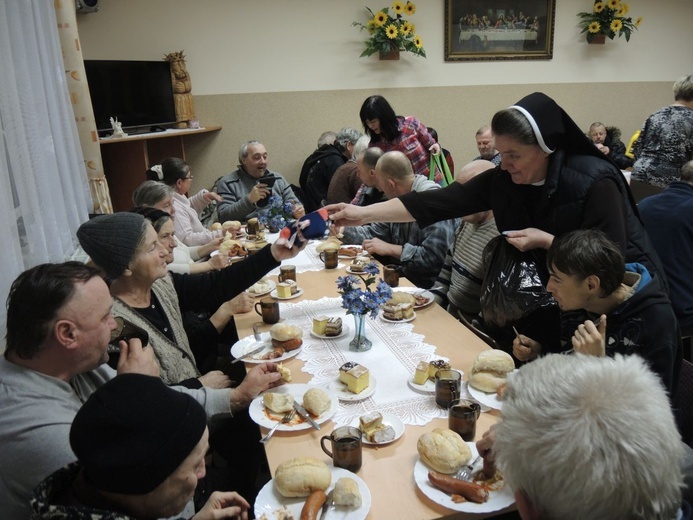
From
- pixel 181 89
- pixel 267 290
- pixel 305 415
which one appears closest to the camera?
pixel 305 415

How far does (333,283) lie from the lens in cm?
286

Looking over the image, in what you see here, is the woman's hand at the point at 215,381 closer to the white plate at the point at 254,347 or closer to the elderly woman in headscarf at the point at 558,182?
the white plate at the point at 254,347

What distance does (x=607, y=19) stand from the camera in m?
6.89

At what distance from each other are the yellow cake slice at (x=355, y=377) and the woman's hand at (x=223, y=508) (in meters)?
0.49

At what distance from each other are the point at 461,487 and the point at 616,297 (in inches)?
34.6

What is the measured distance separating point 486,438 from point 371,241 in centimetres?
204

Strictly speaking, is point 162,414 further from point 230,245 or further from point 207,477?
point 230,245

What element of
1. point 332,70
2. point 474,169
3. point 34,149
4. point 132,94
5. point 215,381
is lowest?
point 215,381

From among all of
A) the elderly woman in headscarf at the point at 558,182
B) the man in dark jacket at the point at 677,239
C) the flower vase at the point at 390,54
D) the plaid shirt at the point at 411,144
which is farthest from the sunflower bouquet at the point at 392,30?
the elderly woman in headscarf at the point at 558,182

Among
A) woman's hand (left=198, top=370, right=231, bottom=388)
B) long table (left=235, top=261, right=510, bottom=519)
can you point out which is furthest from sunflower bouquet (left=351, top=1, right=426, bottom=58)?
woman's hand (left=198, top=370, right=231, bottom=388)

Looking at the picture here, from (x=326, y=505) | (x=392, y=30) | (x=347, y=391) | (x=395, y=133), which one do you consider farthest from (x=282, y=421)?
Result: (x=392, y=30)

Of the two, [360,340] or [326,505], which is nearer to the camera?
[326,505]

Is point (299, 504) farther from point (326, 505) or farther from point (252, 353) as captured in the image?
point (252, 353)

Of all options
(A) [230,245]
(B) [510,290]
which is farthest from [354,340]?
(A) [230,245]
